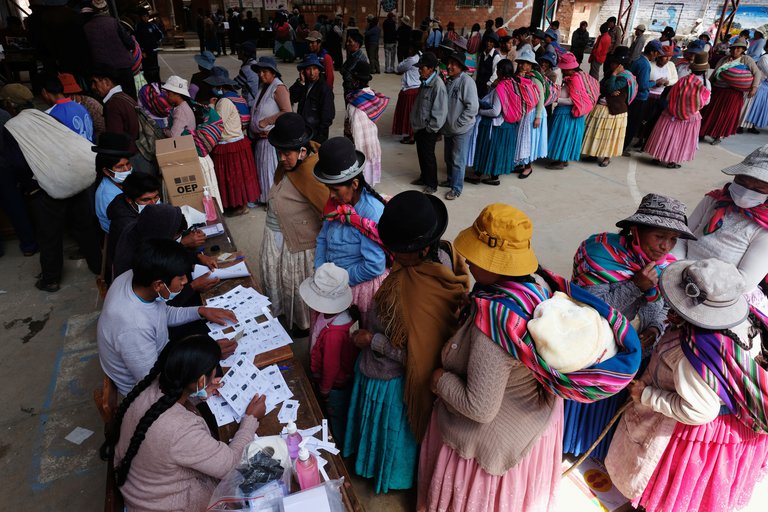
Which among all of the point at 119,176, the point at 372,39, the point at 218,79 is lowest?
the point at 119,176

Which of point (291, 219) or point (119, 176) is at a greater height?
point (119, 176)

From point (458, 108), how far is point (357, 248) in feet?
11.5

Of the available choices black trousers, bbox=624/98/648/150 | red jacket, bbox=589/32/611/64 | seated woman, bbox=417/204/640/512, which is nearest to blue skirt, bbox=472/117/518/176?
black trousers, bbox=624/98/648/150

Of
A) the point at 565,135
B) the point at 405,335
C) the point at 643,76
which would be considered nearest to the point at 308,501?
the point at 405,335

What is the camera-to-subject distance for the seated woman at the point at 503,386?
5.21ft

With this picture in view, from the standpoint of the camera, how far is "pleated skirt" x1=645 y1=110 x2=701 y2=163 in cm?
677

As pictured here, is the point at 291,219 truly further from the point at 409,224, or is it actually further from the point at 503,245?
the point at 503,245

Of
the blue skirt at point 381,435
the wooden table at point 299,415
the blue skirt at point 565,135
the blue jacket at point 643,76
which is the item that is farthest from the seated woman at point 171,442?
the blue jacket at point 643,76

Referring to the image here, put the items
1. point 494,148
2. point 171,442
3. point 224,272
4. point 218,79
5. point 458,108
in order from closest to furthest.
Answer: point 171,442 < point 224,272 < point 218,79 < point 458,108 < point 494,148

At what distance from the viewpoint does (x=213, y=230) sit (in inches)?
141

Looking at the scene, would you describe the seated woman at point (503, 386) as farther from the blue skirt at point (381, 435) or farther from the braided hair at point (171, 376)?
the braided hair at point (171, 376)

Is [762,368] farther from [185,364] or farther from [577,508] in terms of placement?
[185,364]

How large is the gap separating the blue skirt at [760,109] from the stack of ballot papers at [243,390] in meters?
10.6

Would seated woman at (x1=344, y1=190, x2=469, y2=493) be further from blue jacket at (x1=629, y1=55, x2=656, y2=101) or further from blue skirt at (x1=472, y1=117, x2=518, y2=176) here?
blue jacket at (x1=629, y1=55, x2=656, y2=101)
